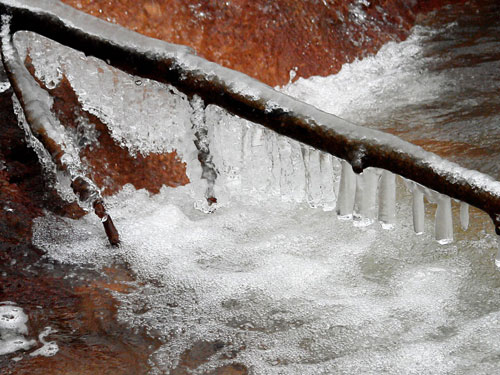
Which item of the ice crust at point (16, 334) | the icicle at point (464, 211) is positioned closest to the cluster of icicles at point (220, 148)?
the icicle at point (464, 211)

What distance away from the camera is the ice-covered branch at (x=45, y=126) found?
2908 millimetres

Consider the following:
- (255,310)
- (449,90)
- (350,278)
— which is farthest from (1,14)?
(449,90)

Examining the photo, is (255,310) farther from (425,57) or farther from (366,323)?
(425,57)

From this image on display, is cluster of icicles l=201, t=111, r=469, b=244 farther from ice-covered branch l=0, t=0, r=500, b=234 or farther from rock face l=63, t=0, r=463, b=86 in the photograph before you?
rock face l=63, t=0, r=463, b=86

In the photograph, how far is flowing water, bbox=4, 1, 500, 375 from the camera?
95.4 inches

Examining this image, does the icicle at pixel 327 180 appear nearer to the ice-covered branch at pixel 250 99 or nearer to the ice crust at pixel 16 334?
the ice-covered branch at pixel 250 99

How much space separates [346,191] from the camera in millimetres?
2367

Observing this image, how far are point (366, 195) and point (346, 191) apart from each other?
0.08 meters

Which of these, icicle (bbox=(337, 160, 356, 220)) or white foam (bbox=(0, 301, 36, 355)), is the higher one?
icicle (bbox=(337, 160, 356, 220))

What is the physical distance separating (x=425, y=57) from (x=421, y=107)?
865 millimetres

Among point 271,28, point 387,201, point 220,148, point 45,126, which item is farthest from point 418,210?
point 271,28

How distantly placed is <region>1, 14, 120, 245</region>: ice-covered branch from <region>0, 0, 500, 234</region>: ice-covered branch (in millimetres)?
149

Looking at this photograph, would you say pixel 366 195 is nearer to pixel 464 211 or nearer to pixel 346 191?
pixel 346 191

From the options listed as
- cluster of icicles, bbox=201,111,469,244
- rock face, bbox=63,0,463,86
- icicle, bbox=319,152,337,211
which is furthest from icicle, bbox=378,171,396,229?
rock face, bbox=63,0,463,86
